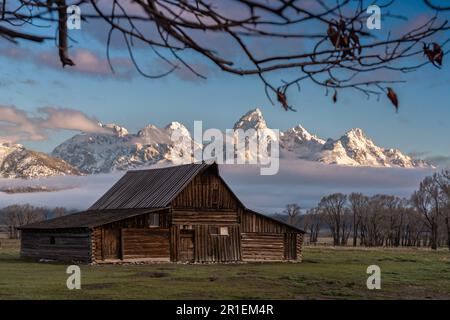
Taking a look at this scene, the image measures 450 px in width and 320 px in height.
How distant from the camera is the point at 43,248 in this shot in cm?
4538

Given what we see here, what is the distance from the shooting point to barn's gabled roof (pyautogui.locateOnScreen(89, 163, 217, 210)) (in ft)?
146

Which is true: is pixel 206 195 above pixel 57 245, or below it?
above

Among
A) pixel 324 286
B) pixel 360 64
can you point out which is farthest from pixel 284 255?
pixel 360 64

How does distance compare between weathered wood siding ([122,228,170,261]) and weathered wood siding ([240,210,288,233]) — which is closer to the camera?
weathered wood siding ([122,228,170,261])

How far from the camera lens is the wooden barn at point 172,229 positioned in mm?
40469

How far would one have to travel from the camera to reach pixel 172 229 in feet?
141

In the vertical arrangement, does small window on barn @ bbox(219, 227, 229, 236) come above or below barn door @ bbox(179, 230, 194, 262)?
above

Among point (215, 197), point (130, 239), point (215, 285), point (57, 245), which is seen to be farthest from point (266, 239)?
point (215, 285)

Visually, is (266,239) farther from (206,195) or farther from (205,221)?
(206,195)

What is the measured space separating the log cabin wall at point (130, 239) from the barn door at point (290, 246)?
Result: 922cm

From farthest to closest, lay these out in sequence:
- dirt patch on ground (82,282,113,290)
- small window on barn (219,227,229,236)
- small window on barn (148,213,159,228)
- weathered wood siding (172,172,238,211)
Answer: small window on barn (219,227,229,236), weathered wood siding (172,172,238,211), small window on barn (148,213,159,228), dirt patch on ground (82,282,113,290)

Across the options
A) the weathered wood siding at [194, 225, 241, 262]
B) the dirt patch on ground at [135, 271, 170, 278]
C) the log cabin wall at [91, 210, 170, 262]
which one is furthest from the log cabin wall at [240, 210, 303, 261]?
the dirt patch on ground at [135, 271, 170, 278]

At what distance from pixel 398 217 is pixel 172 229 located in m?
111

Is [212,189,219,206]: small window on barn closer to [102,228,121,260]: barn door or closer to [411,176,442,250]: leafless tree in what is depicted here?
[102,228,121,260]: barn door
